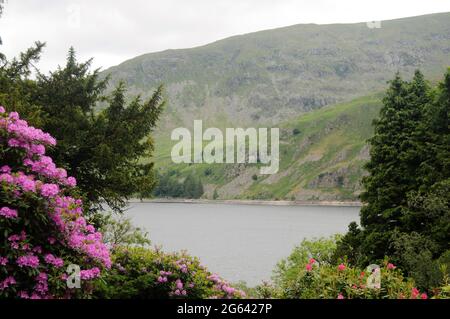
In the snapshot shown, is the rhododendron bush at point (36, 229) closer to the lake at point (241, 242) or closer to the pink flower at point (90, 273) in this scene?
the pink flower at point (90, 273)

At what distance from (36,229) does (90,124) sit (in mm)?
17120

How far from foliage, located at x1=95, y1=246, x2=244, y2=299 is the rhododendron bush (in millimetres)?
3459

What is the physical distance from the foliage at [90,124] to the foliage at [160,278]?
8.41 meters

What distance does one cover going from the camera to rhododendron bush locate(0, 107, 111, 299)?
10.2 m

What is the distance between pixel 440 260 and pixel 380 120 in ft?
50.3

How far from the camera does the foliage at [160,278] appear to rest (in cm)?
1536

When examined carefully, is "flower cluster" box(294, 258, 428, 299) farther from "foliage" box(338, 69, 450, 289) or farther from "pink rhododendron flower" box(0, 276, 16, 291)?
"foliage" box(338, 69, 450, 289)

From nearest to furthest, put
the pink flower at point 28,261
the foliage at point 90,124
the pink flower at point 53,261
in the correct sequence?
the pink flower at point 28,261 → the pink flower at point 53,261 → the foliage at point 90,124

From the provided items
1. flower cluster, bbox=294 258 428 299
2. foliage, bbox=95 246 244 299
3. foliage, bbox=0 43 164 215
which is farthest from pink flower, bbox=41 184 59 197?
foliage, bbox=0 43 164 215

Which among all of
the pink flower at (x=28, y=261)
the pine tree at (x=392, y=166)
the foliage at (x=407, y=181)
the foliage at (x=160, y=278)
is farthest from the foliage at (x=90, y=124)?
the pine tree at (x=392, y=166)

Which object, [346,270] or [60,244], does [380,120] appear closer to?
[346,270]

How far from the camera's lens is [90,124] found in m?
27.2

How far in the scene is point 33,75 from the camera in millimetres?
27906
